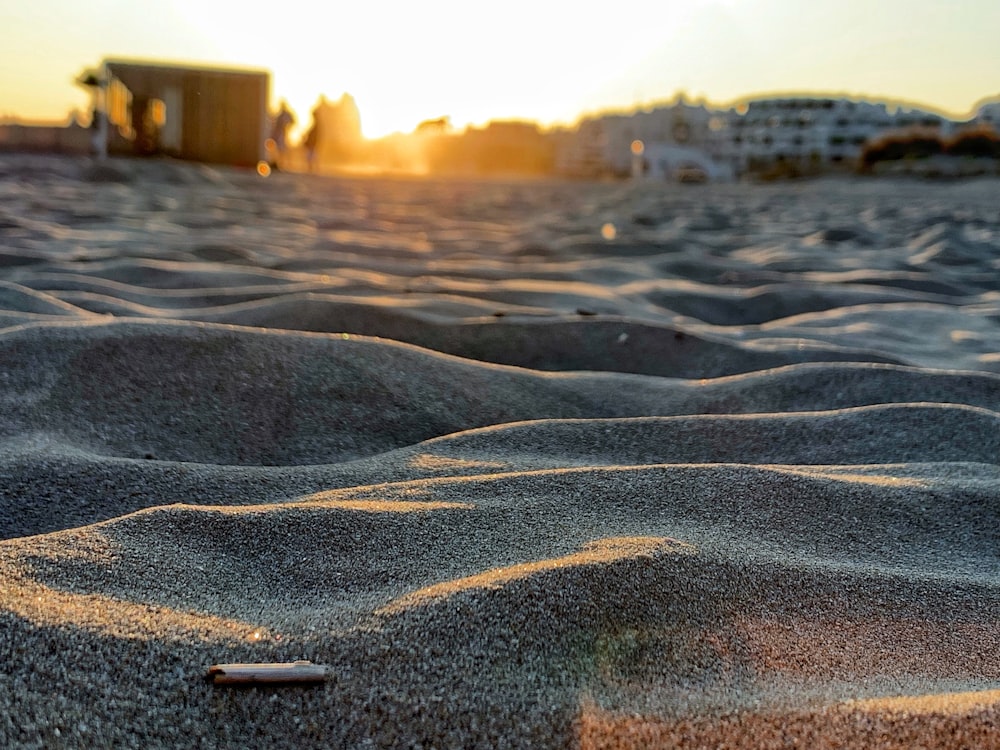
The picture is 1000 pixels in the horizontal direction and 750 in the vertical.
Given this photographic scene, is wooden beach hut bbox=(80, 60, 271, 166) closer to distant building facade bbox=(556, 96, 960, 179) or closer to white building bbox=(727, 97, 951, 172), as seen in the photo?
distant building facade bbox=(556, 96, 960, 179)

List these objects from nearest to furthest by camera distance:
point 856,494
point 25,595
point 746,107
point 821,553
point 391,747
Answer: point 391,747 → point 25,595 → point 821,553 → point 856,494 → point 746,107

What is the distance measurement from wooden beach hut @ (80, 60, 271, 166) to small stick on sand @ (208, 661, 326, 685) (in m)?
15.4

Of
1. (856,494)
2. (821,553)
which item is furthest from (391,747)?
(856,494)

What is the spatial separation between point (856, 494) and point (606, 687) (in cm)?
52

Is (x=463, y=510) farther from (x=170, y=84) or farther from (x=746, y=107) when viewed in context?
(x=746, y=107)

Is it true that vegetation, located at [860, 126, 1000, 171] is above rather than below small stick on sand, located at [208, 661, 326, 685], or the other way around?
above

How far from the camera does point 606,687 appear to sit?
2.26 ft

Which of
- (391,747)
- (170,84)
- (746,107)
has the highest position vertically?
(746,107)

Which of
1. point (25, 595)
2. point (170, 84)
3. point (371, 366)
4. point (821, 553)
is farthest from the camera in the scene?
point (170, 84)

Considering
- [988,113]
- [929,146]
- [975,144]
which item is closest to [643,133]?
[988,113]

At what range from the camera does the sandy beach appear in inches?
25.7

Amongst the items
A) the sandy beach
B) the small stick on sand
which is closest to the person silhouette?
the sandy beach

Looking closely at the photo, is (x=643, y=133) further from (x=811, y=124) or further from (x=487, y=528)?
(x=487, y=528)

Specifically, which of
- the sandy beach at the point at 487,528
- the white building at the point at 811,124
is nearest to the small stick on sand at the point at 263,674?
the sandy beach at the point at 487,528
